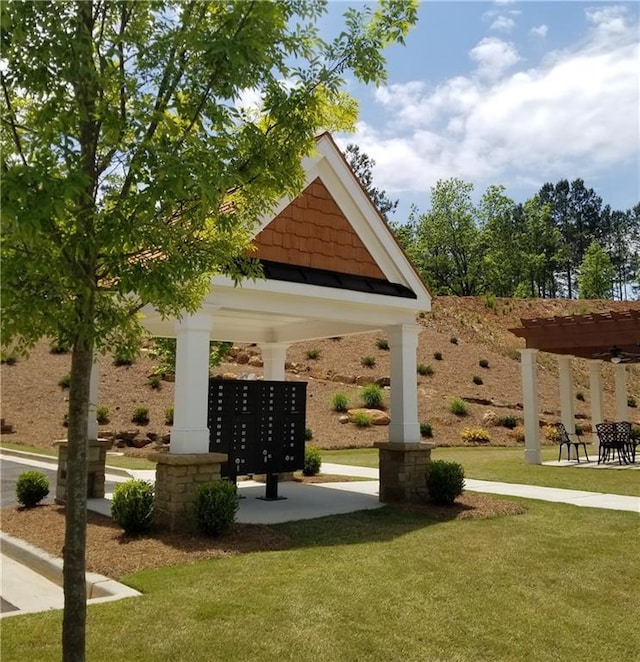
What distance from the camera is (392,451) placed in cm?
1108

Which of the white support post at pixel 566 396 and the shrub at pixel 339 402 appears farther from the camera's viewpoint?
the shrub at pixel 339 402

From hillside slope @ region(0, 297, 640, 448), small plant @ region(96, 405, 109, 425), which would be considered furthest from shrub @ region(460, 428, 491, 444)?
small plant @ region(96, 405, 109, 425)

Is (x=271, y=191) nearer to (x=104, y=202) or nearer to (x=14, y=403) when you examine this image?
(x=104, y=202)

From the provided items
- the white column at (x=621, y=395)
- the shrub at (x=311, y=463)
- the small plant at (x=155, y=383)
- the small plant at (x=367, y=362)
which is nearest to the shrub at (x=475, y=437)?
the white column at (x=621, y=395)

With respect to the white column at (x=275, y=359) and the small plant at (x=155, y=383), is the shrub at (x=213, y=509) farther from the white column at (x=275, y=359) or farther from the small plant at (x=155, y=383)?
the small plant at (x=155, y=383)

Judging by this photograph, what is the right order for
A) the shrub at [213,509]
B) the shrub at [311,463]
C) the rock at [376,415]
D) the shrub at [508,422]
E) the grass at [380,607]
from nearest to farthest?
1. the grass at [380,607]
2. the shrub at [213,509]
3. the shrub at [311,463]
4. the rock at [376,415]
5. the shrub at [508,422]

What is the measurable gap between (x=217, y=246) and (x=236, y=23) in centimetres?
142

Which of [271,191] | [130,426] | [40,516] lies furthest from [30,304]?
[130,426]

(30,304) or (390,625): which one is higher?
(30,304)

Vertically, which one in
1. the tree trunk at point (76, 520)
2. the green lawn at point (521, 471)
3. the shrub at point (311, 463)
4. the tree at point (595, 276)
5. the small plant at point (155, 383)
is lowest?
the green lawn at point (521, 471)

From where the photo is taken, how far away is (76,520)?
379 centimetres

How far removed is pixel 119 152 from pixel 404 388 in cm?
797

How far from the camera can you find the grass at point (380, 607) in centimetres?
463

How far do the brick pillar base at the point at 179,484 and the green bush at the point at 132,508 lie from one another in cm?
24
